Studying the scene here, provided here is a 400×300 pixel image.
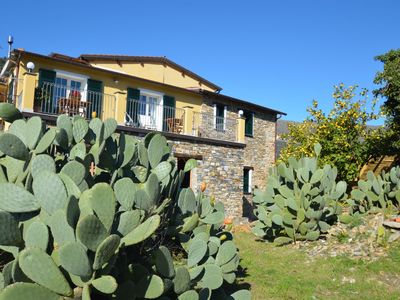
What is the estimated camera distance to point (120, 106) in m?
15.1

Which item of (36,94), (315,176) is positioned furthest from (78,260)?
(36,94)

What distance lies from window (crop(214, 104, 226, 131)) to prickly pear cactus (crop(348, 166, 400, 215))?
32.4ft

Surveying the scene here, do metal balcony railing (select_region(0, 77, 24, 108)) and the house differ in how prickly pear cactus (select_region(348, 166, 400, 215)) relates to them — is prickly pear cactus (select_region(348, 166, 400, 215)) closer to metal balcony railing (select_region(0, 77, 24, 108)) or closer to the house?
the house

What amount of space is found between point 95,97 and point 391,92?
1102 cm

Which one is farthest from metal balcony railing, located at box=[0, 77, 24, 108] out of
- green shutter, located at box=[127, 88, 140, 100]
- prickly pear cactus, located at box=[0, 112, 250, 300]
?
prickly pear cactus, located at box=[0, 112, 250, 300]

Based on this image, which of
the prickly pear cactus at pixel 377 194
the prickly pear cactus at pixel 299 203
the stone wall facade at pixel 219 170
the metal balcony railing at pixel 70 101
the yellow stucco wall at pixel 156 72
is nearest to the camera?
the prickly pear cactus at pixel 299 203

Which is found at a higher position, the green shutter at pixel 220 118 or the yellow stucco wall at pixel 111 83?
the yellow stucco wall at pixel 111 83

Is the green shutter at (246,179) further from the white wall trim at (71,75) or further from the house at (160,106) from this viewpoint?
the white wall trim at (71,75)

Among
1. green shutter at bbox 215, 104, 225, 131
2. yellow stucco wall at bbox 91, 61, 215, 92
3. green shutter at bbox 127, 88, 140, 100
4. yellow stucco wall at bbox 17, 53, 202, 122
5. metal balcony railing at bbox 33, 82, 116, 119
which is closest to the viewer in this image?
metal balcony railing at bbox 33, 82, 116, 119

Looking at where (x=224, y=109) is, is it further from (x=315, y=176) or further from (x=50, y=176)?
(x=50, y=176)

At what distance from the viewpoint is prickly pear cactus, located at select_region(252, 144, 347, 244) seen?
9.22m

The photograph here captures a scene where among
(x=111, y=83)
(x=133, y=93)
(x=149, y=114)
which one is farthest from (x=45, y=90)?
(x=149, y=114)

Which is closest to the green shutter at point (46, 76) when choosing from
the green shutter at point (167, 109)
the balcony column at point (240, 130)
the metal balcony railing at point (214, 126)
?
the green shutter at point (167, 109)

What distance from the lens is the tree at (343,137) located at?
1670 cm
